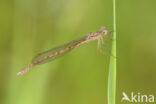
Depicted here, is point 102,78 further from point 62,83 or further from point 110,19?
point 110,19

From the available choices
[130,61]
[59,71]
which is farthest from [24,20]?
[130,61]

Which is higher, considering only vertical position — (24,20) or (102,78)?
(24,20)

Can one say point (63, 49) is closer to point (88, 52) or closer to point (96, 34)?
point (88, 52)

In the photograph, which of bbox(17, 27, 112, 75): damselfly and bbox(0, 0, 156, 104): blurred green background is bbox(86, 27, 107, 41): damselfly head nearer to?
bbox(17, 27, 112, 75): damselfly

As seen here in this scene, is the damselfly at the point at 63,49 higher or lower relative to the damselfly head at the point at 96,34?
lower

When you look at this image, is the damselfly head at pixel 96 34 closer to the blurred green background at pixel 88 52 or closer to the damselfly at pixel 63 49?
the damselfly at pixel 63 49

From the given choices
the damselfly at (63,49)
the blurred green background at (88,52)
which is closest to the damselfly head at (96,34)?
the damselfly at (63,49)

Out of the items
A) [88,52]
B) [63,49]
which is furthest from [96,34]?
[63,49]

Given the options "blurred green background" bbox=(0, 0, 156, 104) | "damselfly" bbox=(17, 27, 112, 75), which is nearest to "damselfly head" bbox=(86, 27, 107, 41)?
"damselfly" bbox=(17, 27, 112, 75)
